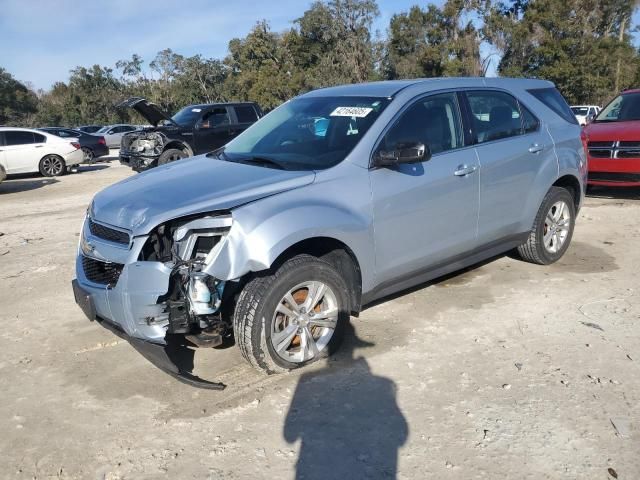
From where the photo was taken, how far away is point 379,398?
3.28 m

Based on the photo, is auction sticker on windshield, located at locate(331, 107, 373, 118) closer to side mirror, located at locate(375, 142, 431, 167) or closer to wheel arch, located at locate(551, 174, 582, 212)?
side mirror, located at locate(375, 142, 431, 167)

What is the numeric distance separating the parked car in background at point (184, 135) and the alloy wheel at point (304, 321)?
990 centimetres

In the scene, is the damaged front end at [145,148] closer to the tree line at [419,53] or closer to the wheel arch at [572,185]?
the wheel arch at [572,185]

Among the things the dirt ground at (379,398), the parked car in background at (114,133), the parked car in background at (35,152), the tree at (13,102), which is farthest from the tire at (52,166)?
the tree at (13,102)

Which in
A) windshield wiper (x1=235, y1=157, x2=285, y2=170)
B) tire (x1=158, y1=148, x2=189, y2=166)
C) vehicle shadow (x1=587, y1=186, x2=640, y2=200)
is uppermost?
windshield wiper (x1=235, y1=157, x2=285, y2=170)

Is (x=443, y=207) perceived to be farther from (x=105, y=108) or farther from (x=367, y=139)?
(x=105, y=108)

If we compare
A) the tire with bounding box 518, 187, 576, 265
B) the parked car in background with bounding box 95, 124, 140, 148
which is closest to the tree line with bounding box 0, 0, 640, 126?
the parked car in background with bounding box 95, 124, 140, 148

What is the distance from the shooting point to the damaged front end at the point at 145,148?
41.8ft

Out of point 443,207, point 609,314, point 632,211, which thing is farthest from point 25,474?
point 632,211

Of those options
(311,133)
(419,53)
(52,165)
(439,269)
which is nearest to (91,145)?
(52,165)

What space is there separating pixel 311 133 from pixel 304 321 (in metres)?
1.53

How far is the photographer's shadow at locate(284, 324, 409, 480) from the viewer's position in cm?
270

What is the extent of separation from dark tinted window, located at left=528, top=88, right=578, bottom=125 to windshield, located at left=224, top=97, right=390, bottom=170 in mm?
2071

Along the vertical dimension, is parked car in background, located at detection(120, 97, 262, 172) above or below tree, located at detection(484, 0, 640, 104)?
below
